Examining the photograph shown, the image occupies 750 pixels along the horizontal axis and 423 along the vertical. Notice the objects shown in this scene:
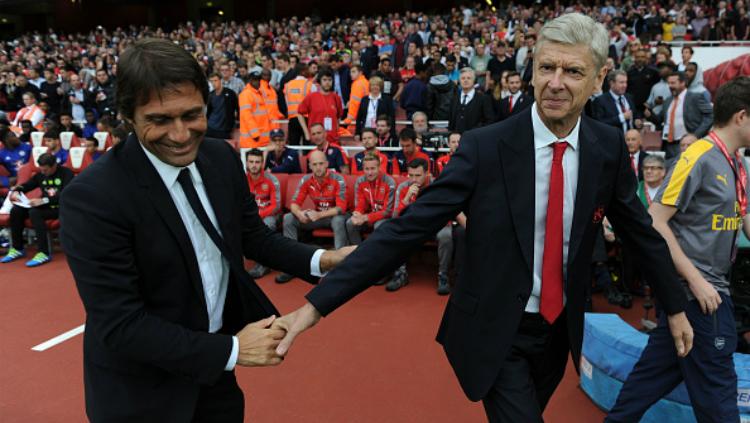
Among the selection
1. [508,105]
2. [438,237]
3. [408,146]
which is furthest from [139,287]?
[508,105]

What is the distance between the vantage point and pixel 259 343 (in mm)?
1662

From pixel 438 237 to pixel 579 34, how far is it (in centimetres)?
394

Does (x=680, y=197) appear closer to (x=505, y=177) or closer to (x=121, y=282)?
(x=505, y=177)

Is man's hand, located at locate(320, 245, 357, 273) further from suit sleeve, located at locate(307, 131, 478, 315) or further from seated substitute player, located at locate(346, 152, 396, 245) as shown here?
seated substitute player, located at locate(346, 152, 396, 245)

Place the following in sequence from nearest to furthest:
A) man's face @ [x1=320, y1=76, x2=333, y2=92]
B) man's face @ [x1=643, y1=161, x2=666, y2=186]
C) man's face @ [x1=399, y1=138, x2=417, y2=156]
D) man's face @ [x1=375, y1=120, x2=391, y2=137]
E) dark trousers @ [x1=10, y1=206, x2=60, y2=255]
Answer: man's face @ [x1=643, y1=161, x2=666, y2=186]
man's face @ [x1=399, y1=138, x2=417, y2=156]
dark trousers @ [x1=10, y1=206, x2=60, y2=255]
man's face @ [x1=375, y1=120, x2=391, y2=137]
man's face @ [x1=320, y1=76, x2=333, y2=92]

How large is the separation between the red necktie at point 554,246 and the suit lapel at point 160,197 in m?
1.03

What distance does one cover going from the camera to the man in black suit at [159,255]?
1.44 metres

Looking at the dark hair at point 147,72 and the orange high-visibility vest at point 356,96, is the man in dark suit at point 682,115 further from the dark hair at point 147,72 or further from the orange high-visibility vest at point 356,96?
the dark hair at point 147,72

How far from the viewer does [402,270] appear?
18.2 feet

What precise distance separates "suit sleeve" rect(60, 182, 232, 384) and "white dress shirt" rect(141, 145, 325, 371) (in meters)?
0.16

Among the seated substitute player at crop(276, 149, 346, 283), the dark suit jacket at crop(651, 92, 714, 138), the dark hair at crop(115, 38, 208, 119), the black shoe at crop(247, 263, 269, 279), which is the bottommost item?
the black shoe at crop(247, 263, 269, 279)

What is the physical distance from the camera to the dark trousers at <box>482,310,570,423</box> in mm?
1744

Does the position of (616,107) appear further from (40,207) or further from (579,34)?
(40,207)

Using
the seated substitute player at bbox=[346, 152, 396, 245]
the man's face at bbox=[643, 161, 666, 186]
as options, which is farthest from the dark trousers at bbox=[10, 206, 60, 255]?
the man's face at bbox=[643, 161, 666, 186]
